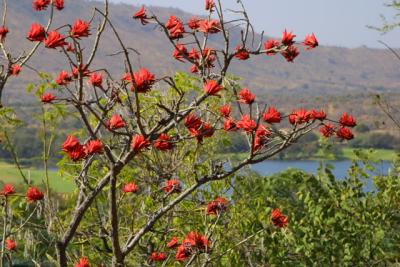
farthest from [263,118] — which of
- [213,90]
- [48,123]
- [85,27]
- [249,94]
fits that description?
[48,123]

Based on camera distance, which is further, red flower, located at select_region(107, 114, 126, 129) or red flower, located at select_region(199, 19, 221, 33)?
red flower, located at select_region(199, 19, 221, 33)

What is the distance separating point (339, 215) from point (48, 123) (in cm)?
274

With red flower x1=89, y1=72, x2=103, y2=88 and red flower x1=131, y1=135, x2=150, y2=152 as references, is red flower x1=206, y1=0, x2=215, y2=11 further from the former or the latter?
red flower x1=131, y1=135, x2=150, y2=152

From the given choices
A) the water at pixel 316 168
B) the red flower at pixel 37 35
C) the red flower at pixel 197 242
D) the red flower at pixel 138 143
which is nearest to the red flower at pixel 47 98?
the red flower at pixel 37 35

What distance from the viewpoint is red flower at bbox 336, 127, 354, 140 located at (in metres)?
3.36

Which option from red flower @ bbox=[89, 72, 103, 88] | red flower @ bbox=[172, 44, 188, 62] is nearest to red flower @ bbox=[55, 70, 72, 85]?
red flower @ bbox=[89, 72, 103, 88]

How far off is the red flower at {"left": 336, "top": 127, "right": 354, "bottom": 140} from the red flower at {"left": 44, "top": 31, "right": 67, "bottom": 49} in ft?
5.24

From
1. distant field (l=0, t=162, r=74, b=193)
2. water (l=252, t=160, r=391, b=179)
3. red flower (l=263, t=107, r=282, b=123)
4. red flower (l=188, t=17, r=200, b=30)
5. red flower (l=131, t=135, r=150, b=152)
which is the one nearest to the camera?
red flower (l=131, t=135, r=150, b=152)

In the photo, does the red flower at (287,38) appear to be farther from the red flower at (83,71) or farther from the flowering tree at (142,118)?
the red flower at (83,71)

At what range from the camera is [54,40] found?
255 centimetres

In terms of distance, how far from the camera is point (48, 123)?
3.58m

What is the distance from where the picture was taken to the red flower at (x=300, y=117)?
3006mm

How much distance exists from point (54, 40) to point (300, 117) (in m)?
1.21

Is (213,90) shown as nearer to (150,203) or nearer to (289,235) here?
(150,203)
